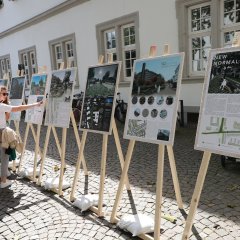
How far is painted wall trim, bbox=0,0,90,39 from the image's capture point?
1336 centimetres

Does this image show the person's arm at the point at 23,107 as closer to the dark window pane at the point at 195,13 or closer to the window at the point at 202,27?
the window at the point at 202,27

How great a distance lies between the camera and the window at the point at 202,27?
8.60 m

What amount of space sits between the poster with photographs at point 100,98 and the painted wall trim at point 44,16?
31.1ft

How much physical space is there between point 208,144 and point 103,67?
187 cm

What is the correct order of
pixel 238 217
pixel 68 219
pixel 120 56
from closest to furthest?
pixel 238 217
pixel 68 219
pixel 120 56

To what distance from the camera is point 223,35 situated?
8.82 meters

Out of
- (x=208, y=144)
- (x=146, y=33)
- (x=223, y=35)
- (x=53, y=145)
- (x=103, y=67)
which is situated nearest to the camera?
(x=208, y=144)

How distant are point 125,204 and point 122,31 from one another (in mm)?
8523

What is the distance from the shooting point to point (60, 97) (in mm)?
4855

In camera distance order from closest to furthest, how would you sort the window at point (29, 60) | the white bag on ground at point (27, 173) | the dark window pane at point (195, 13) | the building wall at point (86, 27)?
1. the white bag on ground at point (27, 173)
2. the dark window pane at point (195, 13)
3. the building wall at point (86, 27)
4. the window at point (29, 60)

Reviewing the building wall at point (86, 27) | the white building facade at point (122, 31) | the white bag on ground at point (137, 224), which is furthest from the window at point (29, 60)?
the white bag on ground at point (137, 224)

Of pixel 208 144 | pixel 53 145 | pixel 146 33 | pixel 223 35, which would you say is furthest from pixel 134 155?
pixel 146 33

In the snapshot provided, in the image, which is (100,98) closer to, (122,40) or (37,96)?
(37,96)

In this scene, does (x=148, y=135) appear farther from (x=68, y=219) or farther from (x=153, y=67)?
(x=68, y=219)
